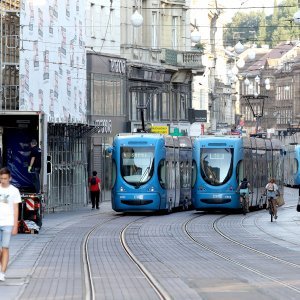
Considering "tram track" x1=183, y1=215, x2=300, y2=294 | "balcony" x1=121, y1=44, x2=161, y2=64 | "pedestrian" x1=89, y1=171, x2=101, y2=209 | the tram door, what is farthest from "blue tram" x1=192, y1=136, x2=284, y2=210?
"balcony" x1=121, y1=44, x2=161, y2=64

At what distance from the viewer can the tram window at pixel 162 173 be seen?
4931 centimetres

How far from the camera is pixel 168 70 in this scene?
3179 inches

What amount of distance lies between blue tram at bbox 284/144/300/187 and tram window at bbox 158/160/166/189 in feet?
156

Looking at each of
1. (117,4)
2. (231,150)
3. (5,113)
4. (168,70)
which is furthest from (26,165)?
(168,70)

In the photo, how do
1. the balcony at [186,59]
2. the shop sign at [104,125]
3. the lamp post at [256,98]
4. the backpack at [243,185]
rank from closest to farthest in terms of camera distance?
the backpack at [243,185] → the shop sign at [104,125] → the lamp post at [256,98] → the balcony at [186,59]

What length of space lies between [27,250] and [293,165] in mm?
70543

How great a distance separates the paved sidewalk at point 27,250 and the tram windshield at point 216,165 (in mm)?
4903

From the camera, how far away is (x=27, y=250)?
29719mm

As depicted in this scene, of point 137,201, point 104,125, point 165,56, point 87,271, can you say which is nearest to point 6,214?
point 87,271

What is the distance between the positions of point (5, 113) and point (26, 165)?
6.51 ft

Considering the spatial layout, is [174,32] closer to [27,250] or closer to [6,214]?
[27,250]

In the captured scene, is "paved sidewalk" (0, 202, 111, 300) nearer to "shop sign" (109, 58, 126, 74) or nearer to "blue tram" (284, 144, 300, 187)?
"shop sign" (109, 58, 126, 74)

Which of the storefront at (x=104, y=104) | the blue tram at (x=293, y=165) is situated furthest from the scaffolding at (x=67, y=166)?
the blue tram at (x=293, y=165)

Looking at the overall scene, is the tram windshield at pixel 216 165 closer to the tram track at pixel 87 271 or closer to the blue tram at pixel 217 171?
the blue tram at pixel 217 171
